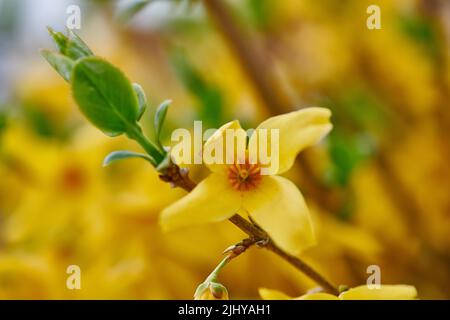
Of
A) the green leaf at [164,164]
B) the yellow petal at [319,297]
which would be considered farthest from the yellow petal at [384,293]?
the green leaf at [164,164]

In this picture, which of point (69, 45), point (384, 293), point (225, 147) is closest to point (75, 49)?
point (69, 45)

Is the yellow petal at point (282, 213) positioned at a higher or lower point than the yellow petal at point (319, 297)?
higher

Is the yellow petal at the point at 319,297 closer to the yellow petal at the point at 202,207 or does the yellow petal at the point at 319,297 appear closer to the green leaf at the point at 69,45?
the yellow petal at the point at 202,207

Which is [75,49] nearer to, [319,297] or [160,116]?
[160,116]

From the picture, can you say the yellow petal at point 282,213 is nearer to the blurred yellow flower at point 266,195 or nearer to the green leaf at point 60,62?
the blurred yellow flower at point 266,195

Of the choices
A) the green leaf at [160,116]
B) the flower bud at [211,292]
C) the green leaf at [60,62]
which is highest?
the green leaf at [60,62]
